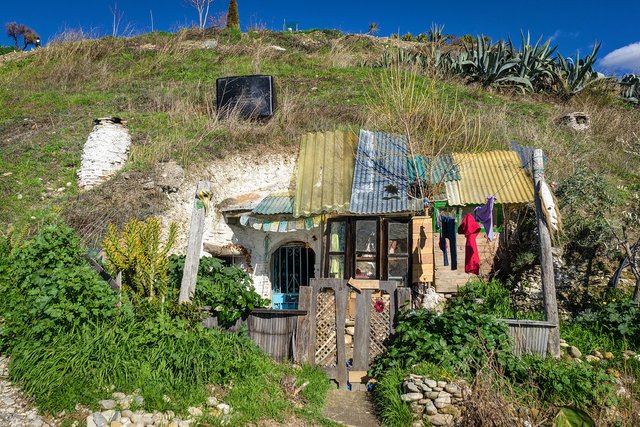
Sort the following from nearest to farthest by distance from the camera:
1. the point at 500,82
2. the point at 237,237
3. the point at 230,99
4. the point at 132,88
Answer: the point at 237,237 → the point at 230,99 → the point at 132,88 → the point at 500,82

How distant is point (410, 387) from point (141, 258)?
3647mm

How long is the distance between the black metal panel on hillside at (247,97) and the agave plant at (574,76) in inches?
434

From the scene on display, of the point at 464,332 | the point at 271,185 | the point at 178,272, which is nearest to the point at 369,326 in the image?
the point at 464,332

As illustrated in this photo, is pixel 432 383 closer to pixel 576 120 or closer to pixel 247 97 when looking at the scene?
pixel 247 97

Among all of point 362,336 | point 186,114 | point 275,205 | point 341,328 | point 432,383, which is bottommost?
point 432,383

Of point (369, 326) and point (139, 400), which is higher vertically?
point (369, 326)

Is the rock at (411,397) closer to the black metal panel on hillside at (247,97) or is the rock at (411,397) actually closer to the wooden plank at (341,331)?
the wooden plank at (341,331)

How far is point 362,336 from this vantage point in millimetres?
6285

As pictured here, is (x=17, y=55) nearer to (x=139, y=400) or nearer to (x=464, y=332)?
(x=139, y=400)

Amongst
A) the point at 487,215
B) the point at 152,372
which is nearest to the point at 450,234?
the point at 487,215

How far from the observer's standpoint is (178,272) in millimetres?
6664

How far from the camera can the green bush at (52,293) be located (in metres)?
5.01

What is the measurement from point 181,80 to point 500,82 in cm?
1199

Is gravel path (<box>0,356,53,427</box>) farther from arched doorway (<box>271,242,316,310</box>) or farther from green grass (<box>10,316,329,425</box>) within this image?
arched doorway (<box>271,242,316,310</box>)
